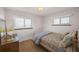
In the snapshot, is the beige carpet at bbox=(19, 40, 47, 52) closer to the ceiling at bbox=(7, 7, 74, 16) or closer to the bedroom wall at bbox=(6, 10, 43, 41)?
the bedroom wall at bbox=(6, 10, 43, 41)

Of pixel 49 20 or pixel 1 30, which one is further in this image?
pixel 49 20

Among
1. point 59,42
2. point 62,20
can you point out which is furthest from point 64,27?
point 59,42

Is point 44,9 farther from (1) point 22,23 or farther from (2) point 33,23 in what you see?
(1) point 22,23

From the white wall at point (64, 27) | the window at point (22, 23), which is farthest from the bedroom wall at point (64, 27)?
the window at point (22, 23)

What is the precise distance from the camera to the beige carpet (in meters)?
1.23

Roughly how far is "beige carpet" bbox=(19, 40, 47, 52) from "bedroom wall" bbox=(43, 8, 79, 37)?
1.01 feet

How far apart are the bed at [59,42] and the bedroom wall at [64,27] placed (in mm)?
64

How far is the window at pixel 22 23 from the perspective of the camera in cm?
121

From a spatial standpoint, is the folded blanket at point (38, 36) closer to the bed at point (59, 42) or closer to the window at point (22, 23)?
the bed at point (59, 42)

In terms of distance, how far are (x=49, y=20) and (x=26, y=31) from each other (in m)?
0.40
